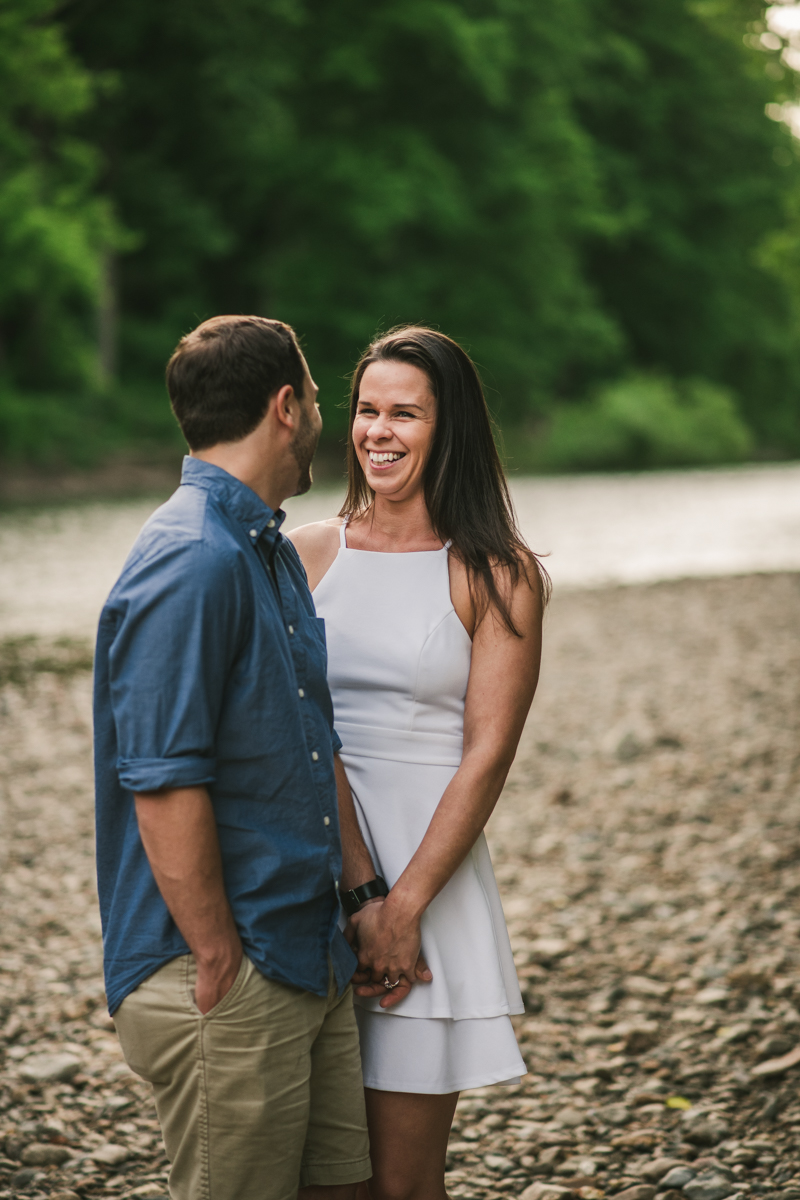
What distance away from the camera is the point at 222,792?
6.57ft

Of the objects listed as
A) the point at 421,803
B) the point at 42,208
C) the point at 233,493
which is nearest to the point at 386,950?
the point at 421,803

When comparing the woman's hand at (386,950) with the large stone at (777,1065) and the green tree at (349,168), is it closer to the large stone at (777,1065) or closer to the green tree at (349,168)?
the large stone at (777,1065)

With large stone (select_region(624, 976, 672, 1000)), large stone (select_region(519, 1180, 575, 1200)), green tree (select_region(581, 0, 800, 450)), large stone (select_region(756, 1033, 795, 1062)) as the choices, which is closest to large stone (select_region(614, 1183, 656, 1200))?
large stone (select_region(519, 1180, 575, 1200))

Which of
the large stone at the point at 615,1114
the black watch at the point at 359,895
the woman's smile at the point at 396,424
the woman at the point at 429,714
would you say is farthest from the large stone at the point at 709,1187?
the woman's smile at the point at 396,424

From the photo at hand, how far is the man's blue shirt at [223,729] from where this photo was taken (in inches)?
73.6

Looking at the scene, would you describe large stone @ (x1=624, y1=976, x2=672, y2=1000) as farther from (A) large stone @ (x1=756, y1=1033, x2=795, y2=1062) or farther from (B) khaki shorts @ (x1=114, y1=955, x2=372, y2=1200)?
(B) khaki shorts @ (x1=114, y1=955, x2=372, y2=1200)

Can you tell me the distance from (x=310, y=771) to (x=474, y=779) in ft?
1.40

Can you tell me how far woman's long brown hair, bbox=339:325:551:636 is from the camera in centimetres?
253

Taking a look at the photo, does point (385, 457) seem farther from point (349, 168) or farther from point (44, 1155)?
point (349, 168)

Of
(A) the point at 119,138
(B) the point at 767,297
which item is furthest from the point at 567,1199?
(B) the point at 767,297

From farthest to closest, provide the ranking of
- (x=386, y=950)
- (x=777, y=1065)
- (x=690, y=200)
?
1. (x=690, y=200)
2. (x=777, y=1065)
3. (x=386, y=950)

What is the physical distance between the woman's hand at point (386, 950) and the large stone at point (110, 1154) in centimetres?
149

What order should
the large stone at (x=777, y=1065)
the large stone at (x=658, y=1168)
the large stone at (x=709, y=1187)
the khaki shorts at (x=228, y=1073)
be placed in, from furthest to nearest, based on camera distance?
the large stone at (x=777, y=1065), the large stone at (x=658, y=1168), the large stone at (x=709, y=1187), the khaki shorts at (x=228, y=1073)

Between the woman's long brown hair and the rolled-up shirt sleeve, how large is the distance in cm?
75
